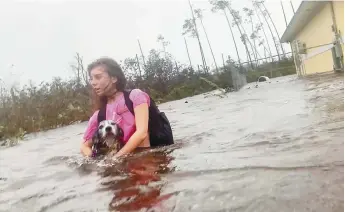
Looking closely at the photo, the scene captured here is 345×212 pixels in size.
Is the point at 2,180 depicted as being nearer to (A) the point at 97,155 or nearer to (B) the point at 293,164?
(A) the point at 97,155

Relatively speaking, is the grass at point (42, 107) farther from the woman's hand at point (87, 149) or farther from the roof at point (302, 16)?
the woman's hand at point (87, 149)

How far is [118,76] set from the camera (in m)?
3.11

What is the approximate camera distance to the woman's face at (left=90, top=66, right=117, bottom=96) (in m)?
3.05

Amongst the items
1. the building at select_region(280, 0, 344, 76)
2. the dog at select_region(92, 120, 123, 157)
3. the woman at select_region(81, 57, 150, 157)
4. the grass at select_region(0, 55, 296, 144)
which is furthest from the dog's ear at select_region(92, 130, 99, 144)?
the building at select_region(280, 0, 344, 76)

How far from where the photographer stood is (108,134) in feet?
9.70

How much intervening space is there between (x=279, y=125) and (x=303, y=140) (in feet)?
2.82

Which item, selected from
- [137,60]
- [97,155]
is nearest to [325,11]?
[97,155]

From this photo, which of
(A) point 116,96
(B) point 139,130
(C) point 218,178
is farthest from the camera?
(A) point 116,96

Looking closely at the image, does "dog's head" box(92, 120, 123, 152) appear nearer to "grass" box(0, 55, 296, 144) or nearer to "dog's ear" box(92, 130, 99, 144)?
"dog's ear" box(92, 130, 99, 144)

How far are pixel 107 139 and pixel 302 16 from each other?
Answer: 400 inches

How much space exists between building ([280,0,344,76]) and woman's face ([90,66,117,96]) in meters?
5.54

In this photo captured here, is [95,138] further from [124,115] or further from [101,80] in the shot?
[101,80]

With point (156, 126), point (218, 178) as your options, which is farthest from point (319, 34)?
point (218, 178)

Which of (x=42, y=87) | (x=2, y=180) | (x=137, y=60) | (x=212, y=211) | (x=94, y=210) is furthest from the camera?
(x=137, y=60)
